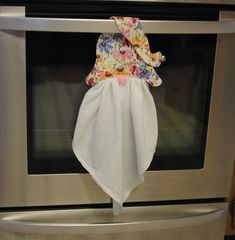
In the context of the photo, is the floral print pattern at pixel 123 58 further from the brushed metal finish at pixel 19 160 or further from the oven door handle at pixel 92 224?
the oven door handle at pixel 92 224

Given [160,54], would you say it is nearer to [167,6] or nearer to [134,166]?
[167,6]

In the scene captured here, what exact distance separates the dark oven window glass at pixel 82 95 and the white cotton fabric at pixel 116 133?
0.14 ft

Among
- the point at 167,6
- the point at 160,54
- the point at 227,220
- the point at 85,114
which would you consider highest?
the point at 167,6

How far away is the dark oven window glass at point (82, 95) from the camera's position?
3.35 feet

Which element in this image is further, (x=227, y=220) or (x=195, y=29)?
(x=227, y=220)

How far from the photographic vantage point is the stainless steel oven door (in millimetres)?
981

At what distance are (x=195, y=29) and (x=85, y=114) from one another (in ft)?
1.06

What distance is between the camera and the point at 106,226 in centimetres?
116

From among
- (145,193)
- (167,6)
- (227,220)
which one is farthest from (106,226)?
(167,6)

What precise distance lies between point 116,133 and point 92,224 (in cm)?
27

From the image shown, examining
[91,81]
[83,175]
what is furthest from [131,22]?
[83,175]

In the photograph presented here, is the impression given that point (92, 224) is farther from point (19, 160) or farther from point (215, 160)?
point (215, 160)

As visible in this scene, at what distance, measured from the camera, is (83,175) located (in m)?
1.12

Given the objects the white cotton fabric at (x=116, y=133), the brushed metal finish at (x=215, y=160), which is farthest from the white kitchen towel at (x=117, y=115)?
the brushed metal finish at (x=215, y=160)
